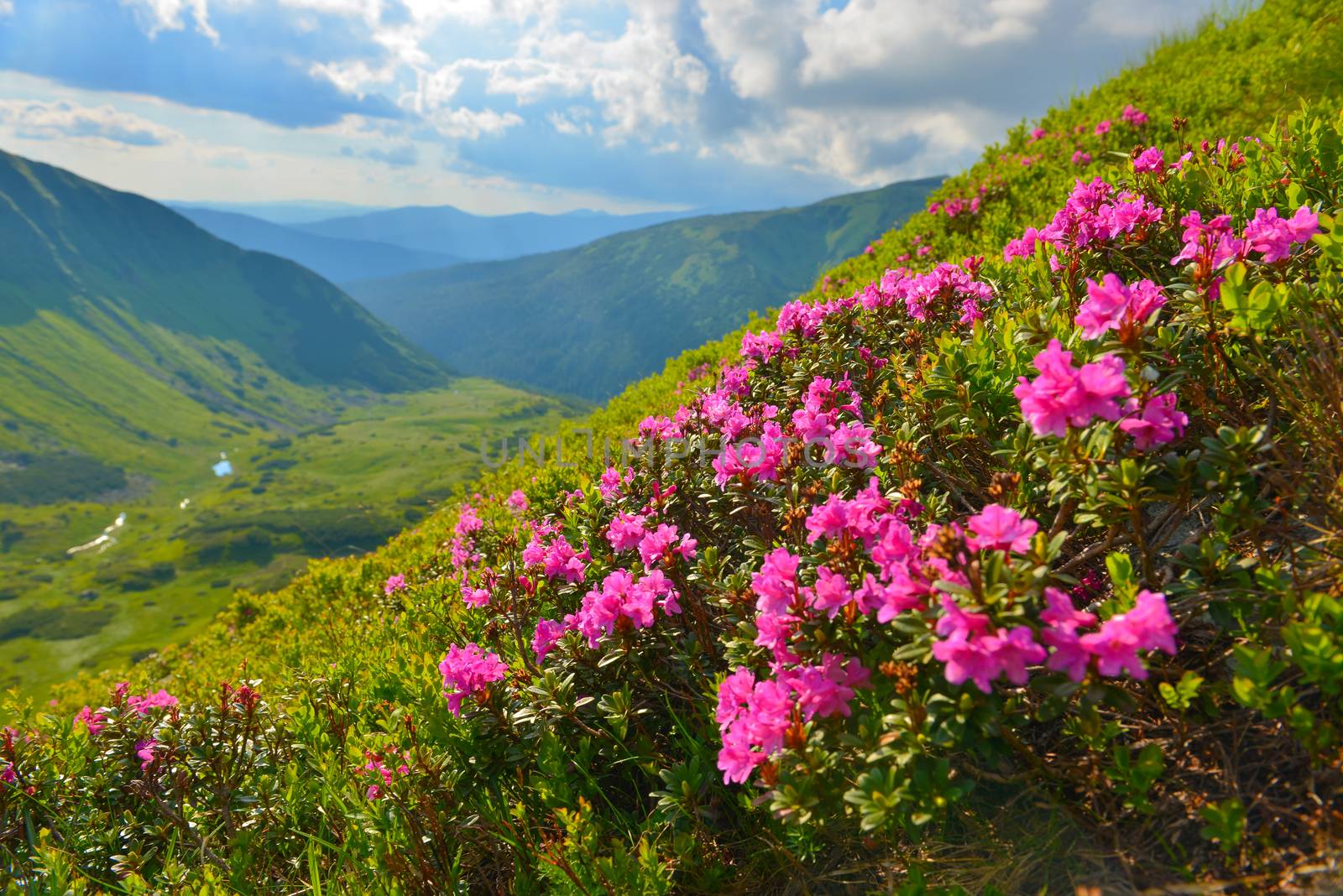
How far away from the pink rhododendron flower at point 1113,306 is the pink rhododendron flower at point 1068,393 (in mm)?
256

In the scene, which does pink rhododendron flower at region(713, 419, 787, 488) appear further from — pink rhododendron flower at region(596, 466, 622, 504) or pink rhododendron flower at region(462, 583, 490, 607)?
pink rhododendron flower at region(462, 583, 490, 607)

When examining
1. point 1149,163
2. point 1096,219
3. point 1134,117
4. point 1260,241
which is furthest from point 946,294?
point 1134,117

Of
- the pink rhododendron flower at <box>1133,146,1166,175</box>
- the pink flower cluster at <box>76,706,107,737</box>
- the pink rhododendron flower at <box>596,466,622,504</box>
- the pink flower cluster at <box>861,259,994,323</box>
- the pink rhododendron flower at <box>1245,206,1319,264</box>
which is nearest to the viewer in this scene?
the pink rhododendron flower at <box>1245,206,1319,264</box>

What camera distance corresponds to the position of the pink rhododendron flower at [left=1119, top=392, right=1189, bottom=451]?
205cm

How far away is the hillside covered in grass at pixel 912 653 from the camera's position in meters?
1.96

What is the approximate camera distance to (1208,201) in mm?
3646

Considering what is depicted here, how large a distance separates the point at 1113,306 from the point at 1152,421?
1.55 feet

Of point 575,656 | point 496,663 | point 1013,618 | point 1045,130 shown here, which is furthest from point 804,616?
point 1045,130

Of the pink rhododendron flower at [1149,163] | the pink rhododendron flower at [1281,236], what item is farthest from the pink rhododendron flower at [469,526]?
the pink rhododendron flower at [1281,236]

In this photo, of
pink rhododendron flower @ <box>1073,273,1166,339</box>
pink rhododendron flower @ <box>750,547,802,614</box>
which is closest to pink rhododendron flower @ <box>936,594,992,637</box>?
pink rhododendron flower @ <box>750,547,802,614</box>

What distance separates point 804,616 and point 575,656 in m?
1.19

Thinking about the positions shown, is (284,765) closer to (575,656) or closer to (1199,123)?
(575,656)

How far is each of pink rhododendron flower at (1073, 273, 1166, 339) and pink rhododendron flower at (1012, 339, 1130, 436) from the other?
26cm

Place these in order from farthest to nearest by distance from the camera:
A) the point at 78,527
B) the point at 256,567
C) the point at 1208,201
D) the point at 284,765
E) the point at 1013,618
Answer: the point at 78,527, the point at 256,567, the point at 284,765, the point at 1208,201, the point at 1013,618
